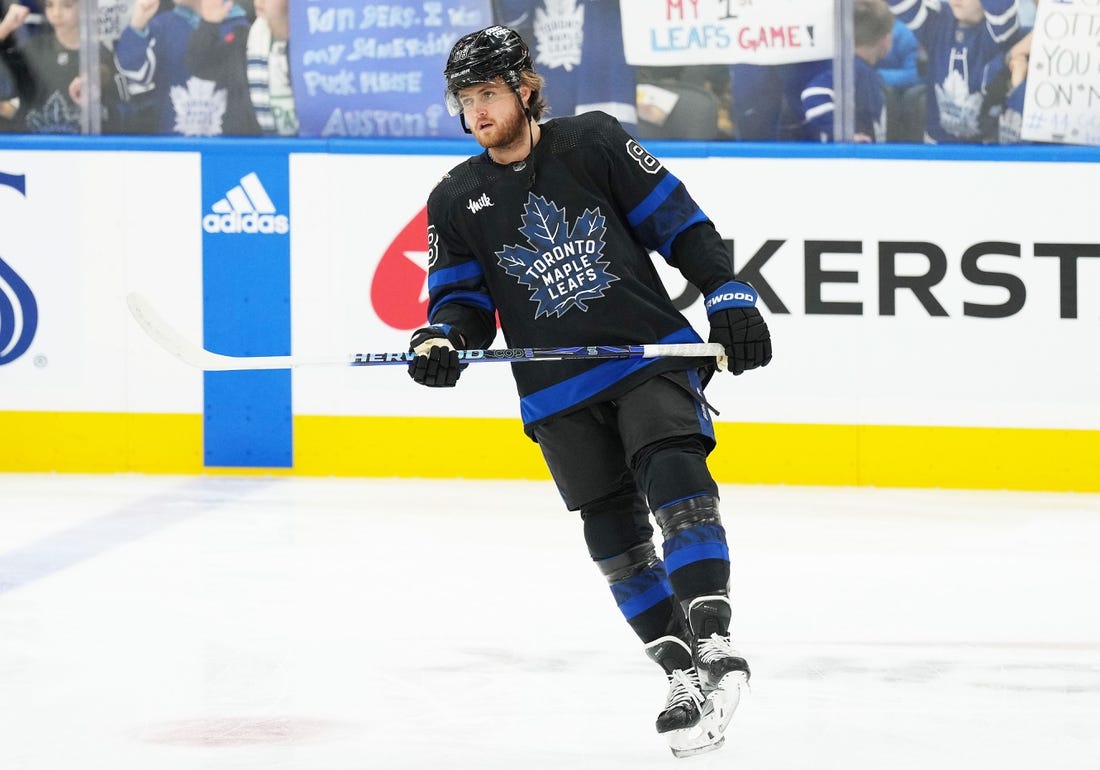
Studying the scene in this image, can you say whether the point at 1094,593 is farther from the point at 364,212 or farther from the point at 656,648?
the point at 364,212

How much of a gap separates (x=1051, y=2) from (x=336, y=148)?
222 centimetres

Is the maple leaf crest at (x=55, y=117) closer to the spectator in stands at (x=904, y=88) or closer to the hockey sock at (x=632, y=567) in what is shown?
the spectator in stands at (x=904, y=88)

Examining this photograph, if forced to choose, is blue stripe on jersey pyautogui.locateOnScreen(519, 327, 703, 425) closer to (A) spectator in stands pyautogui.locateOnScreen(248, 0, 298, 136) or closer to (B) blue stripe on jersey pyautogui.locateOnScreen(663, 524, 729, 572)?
(B) blue stripe on jersey pyautogui.locateOnScreen(663, 524, 729, 572)

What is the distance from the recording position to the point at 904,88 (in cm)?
556

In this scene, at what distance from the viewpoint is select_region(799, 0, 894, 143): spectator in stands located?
18.1ft

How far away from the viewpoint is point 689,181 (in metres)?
5.59

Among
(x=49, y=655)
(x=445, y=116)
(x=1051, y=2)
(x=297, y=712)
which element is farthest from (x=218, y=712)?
(x=1051, y=2)

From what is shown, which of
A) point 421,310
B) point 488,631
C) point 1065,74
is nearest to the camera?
point 488,631

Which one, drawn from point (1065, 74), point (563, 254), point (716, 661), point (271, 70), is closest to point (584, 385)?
point (563, 254)

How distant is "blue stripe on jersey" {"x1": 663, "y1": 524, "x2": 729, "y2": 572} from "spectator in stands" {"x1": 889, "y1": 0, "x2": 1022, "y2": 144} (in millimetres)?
3141

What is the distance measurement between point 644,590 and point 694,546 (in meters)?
0.23

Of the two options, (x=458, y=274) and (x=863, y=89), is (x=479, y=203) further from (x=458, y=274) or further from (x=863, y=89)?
(x=863, y=89)

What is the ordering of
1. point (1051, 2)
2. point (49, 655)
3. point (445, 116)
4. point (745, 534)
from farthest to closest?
point (445, 116), point (1051, 2), point (745, 534), point (49, 655)

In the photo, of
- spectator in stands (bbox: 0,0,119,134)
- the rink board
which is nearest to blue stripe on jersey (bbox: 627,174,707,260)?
the rink board
